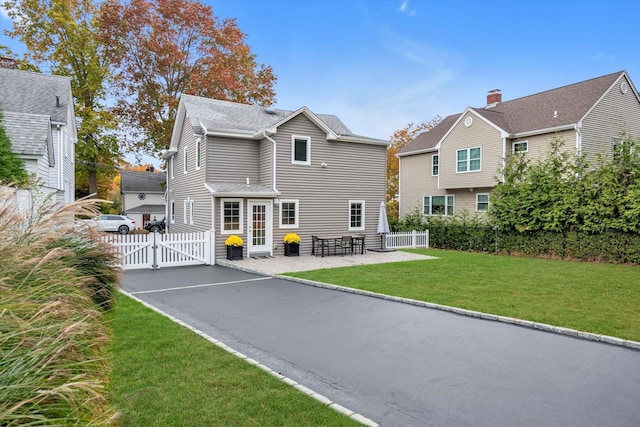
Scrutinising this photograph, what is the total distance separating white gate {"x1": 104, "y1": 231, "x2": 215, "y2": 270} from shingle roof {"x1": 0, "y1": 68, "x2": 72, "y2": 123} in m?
7.44

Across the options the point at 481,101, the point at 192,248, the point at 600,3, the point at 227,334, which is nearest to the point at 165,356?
the point at 227,334

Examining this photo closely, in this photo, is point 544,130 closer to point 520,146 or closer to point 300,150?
point 520,146

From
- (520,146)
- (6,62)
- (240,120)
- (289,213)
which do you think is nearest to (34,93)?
(6,62)

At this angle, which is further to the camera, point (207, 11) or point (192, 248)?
point (207, 11)

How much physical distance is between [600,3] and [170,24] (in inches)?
983

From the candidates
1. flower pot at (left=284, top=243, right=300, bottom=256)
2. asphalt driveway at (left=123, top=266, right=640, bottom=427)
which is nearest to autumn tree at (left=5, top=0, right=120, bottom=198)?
flower pot at (left=284, top=243, right=300, bottom=256)

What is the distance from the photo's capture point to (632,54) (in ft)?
63.4

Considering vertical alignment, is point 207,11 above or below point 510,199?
above

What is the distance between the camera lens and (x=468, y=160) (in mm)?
22969

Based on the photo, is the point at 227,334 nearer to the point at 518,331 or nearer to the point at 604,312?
the point at 518,331

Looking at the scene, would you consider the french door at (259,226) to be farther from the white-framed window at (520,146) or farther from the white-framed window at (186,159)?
the white-framed window at (520,146)

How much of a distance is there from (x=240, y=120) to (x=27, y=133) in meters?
8.50

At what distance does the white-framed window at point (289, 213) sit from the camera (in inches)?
664

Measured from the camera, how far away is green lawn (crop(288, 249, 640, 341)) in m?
6.91
